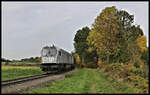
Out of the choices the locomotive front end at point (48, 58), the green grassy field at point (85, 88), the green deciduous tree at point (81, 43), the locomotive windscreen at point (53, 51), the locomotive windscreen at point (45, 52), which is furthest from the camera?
the green deciduous tree at point (81, 43)

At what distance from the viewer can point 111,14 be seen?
33.3m

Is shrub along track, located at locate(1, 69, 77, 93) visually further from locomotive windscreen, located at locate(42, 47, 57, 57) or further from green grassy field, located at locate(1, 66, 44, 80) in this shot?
→ locomotive windscreen, located at locate(42, 47, 57, 57)

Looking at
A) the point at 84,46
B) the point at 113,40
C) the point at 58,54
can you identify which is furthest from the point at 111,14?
the point at 84,46

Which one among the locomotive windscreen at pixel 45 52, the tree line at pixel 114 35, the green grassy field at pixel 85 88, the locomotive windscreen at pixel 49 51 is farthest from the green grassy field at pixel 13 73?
the tree line at pixel 114 35

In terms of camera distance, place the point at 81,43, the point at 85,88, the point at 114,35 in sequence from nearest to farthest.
Result: the point at 85,88, the point at 114,35, the point at 81,43

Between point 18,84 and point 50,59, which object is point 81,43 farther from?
point 18,84

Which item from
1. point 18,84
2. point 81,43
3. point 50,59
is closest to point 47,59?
point 50,59

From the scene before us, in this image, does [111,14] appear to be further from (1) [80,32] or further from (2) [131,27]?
(1) [80,32]

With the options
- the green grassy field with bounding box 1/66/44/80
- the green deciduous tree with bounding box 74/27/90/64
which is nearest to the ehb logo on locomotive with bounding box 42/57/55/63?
the green grassy field with bounding box 1/66/44/80

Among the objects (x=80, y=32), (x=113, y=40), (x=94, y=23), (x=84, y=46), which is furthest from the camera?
(x=80, y=32)

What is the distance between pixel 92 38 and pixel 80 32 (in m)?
43.7

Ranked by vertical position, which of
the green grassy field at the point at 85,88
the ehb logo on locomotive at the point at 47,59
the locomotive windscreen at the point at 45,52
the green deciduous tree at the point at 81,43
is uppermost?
the green deciduous tree at the point at 81,43

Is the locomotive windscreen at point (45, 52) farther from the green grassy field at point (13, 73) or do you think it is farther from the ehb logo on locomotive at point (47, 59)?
the green grassy field at point (13, 73)

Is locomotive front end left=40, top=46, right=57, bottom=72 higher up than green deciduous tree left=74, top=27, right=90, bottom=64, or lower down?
lower down
